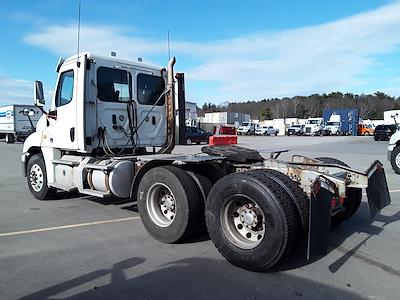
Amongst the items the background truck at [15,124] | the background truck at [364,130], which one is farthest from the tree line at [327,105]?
the background truck at [15,124]

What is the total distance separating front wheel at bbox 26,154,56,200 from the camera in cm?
877

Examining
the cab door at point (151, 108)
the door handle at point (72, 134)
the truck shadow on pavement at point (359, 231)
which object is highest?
the cab door at point (151, 108)

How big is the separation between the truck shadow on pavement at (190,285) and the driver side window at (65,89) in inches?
170

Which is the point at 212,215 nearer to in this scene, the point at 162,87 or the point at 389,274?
the point at 389,274

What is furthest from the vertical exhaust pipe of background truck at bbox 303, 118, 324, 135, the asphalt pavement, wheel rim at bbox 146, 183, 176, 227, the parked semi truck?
background truck at bbox 303, 118, 324, 135

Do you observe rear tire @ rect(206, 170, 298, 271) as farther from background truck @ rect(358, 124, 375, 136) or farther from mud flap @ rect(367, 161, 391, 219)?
background truck @ rect(358, 124, 375, 136)

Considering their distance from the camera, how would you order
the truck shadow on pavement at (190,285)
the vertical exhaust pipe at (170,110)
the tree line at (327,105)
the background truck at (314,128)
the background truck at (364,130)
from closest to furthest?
the truck shadow on pavement at (190,285) → the vertical exhaust pipe at (170,110) → the background truck at (314,128) → the background truck at (364,130) → the tree line at (327,105)

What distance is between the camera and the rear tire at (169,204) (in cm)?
534

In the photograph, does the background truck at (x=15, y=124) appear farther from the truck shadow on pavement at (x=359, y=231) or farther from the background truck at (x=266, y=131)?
the background truck at (x=266, y=131)

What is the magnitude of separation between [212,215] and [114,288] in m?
1.45

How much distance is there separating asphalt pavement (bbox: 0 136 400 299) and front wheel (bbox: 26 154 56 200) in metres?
1.81

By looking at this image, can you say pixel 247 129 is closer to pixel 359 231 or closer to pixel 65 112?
pixel 65 112

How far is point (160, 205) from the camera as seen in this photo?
5945 mm

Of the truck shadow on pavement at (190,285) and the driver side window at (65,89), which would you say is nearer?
the truck shadow on pavement at (190,285)
